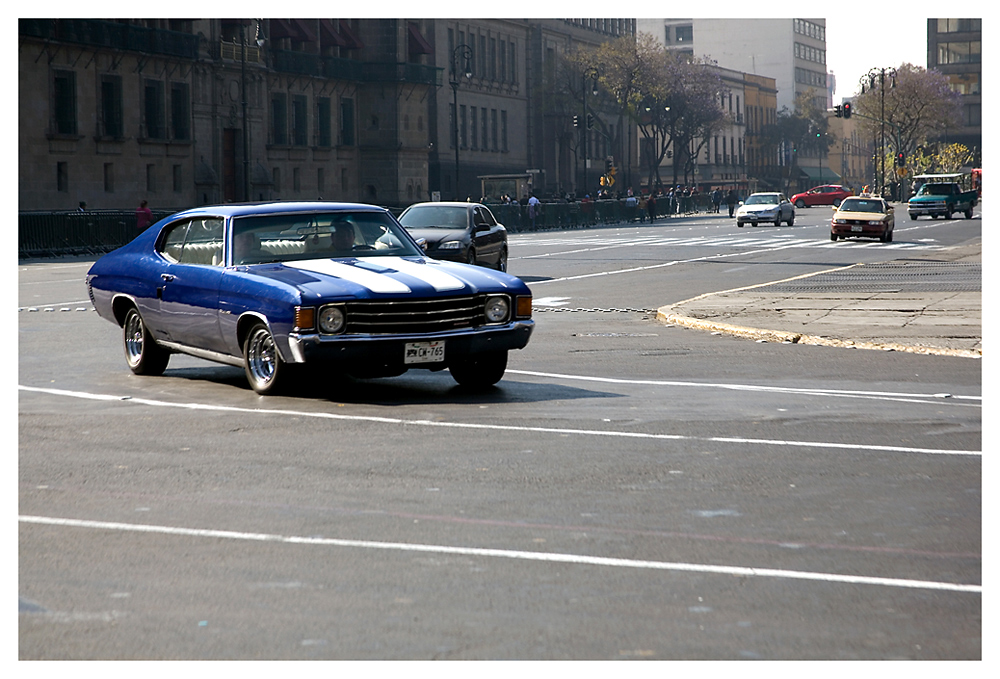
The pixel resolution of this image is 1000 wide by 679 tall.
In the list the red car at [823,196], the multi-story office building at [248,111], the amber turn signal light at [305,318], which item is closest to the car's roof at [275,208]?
the amber turn signal light at [305,318]

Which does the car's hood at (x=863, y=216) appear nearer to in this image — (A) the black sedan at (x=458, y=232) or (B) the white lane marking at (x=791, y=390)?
(A) the black sedan at (x=458, y=232)

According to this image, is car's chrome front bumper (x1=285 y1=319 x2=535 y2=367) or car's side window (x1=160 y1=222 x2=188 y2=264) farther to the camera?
car's side window (x1=160 y1=222 x2=188 y2=264)

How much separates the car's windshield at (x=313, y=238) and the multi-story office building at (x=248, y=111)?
1798 inches

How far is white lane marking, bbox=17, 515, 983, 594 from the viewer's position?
5.73m

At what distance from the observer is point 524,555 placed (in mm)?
6207

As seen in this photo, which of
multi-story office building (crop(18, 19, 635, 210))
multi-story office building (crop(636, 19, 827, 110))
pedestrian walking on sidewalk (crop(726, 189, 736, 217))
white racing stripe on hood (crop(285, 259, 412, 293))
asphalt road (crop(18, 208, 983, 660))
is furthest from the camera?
multi-story office building (crop(636, 19, 827, 110))

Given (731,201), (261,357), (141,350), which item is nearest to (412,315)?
(261,357)

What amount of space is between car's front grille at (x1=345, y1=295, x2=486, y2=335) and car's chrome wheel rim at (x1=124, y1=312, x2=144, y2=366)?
114 inches

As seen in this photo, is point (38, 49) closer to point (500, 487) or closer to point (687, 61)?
point (500, 487)

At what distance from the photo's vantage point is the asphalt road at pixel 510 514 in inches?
199

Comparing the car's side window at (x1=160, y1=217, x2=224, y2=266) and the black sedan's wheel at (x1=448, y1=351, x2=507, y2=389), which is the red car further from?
the black sedan's wheel at (x1=448, y1=351, x2=507, y2=389)

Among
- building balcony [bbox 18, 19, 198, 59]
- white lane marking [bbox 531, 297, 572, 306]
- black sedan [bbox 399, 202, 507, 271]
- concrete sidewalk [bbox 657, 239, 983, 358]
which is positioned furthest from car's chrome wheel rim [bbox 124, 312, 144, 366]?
building balcony [bbox 18, 19, 198, 59]

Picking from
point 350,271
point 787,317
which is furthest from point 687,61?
point 350,271

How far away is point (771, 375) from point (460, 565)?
752cm
